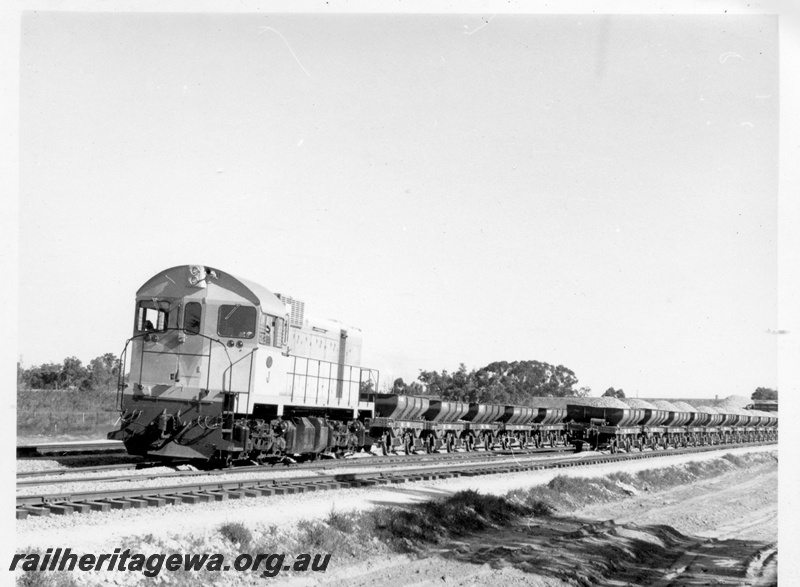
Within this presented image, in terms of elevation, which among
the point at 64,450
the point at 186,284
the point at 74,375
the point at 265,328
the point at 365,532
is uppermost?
the point at 186,284

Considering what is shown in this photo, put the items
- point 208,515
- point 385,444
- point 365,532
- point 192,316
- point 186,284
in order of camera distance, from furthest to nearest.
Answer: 1. point 385,444
2. point 186,284
3. point 192,316
4. point 365,532
5. point 208,515

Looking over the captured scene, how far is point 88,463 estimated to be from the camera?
583 inches

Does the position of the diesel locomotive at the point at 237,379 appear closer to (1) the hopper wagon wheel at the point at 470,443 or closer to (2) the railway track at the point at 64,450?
(2) the railway track at the point at 64,450

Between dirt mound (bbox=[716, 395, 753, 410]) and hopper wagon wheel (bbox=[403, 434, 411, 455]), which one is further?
dirt mound (bbox=[716, 395, 753, 410])

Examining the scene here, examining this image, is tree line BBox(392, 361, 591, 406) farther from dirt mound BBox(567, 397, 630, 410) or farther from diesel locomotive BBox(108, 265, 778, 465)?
diesel locomotive BBox(108, 265, 778, 465)

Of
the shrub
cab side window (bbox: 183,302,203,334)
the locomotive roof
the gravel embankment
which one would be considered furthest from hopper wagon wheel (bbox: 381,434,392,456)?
the shrub

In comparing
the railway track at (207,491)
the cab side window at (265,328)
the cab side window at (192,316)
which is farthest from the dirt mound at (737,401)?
the cab side window at (192,316)

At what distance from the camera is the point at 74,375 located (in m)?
35.1

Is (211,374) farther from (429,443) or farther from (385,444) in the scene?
(429,443)

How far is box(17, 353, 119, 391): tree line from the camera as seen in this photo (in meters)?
34.5

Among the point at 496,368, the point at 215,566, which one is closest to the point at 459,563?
the point at 215,566

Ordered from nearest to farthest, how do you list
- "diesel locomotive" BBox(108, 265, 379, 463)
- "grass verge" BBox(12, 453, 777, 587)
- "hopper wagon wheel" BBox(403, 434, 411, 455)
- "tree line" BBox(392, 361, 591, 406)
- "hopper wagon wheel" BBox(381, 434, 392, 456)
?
"grass verge" BBox(12, 453, 777, 587) → "diesel locomotive" BBox(108, 265, 379, 463) → "hopper wagon wheel" BBox(381, 434, 392, 456) → "hopper wagon wheel" BBox(403, 434, 411, 455) → "tree line" BBox(392, 361, 591, 406)

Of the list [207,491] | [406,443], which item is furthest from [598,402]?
[207,491]

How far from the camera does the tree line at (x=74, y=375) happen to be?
1358 inches
